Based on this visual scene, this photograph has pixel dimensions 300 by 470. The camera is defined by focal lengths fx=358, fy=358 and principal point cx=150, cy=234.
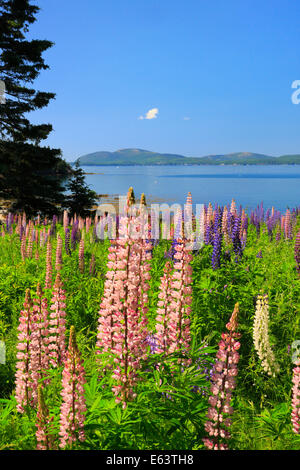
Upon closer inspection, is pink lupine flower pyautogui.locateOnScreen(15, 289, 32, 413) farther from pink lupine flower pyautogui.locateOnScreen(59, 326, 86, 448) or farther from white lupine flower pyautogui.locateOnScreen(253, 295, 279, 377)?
white lupine flower pyautogui.locateOnScreen(253, 295, 279, 377)

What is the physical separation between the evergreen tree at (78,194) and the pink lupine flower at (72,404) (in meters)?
16.4

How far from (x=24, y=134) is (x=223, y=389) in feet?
58.7

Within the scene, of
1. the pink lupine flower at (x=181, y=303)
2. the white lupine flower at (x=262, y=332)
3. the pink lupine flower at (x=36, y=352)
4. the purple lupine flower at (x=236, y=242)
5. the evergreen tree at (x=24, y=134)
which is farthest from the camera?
the evergreen tree at (x=24, y=134)

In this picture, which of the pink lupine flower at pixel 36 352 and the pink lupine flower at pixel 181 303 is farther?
the pink lupine flower at pixel 36 352

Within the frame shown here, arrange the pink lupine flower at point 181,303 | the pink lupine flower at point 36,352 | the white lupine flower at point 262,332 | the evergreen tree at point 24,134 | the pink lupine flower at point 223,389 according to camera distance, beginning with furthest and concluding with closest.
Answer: the evergreen tree at point 24,134 < the white lupine flower at point 262,332 < the pink lupine flower at point 36,352 < the pink lupine flower at point 181,303 < the pink lupine flower at point 223,389

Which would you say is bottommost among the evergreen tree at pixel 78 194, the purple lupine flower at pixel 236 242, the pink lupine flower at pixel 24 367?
the pink lupine flower at pixel 24 367

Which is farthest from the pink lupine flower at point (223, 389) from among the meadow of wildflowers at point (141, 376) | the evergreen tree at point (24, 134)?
the evergreen tree at point (24, 134)

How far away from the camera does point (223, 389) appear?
2408 millimetres

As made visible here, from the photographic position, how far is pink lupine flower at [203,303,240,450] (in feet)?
7.71

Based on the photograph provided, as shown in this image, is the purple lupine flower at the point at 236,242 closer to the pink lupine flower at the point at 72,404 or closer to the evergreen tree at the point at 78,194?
the pink lupine flower at the point at 72,404

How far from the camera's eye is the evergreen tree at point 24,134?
57.0 ft

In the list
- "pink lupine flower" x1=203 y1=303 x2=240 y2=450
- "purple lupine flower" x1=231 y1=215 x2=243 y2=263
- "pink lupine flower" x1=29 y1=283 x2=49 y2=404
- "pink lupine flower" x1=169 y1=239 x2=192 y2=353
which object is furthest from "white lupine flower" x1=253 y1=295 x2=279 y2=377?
"purple lupine flower" x1=231 y1=215 x2=243 y2=263

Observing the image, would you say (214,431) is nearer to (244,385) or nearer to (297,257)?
(244,385)

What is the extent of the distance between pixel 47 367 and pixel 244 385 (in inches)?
105
